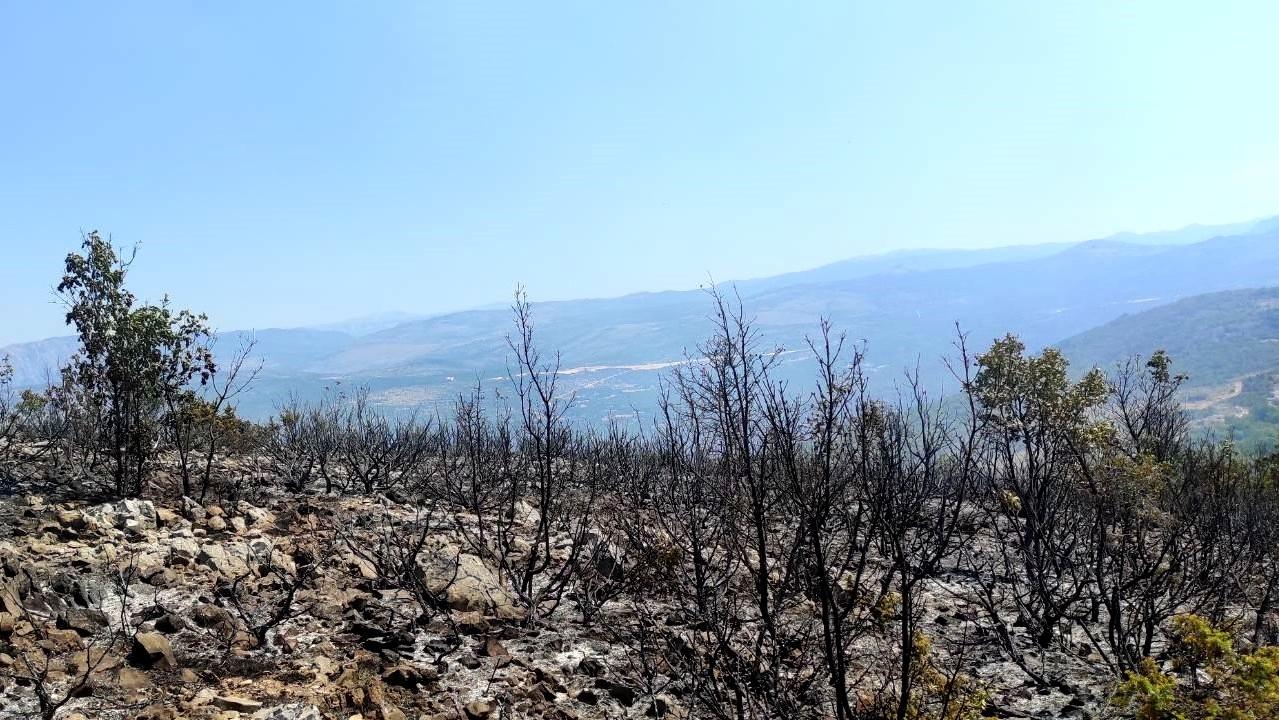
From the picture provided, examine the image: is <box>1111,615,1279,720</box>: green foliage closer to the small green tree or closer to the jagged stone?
the jagged stone

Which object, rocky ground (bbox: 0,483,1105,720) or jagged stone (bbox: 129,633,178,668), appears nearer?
rocky ground (bbox: 0,483,1105,720)

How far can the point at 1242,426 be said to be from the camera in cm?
12631

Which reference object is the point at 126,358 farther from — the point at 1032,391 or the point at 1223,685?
the point at 1032,391

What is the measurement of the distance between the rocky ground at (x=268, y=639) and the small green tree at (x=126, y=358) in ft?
6.01

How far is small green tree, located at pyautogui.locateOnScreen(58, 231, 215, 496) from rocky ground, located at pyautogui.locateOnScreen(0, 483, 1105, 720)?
6.01 feet

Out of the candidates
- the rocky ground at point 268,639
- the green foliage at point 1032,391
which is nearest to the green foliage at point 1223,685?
the rocky ground at point 268,639

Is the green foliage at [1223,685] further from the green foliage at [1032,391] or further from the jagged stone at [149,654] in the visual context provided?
the green foliage at [1032,391]

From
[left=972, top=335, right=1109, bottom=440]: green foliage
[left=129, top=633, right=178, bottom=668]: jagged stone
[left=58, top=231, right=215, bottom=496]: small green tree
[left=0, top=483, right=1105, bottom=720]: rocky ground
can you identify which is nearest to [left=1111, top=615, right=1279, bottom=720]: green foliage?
[left=0, top=483, right=1105, bottom=720]: rocky ground

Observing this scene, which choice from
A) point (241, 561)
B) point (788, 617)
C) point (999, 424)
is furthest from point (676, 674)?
point (999, 424)

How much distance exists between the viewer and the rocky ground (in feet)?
18.6

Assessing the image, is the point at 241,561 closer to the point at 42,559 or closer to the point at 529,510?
the point at 42,559

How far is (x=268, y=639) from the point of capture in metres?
6.95

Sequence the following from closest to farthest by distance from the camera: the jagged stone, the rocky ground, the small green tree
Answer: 1. the rocky ground
2. the jagged stone
3. the small green tree

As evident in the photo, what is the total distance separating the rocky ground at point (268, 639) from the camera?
5668 millimetres
